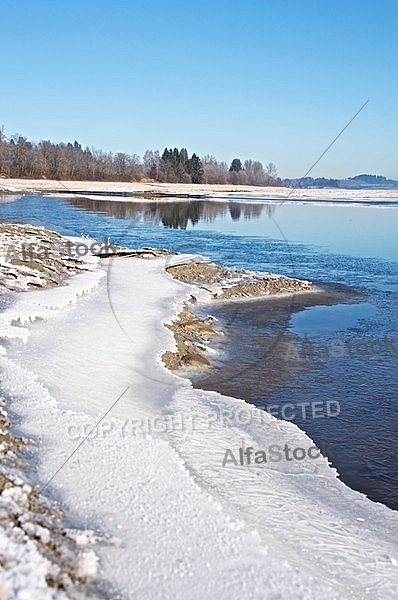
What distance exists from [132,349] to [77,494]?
5603 millimetres

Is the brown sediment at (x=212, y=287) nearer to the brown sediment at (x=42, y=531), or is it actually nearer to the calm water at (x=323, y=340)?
the calm water at (x=323, y=340)

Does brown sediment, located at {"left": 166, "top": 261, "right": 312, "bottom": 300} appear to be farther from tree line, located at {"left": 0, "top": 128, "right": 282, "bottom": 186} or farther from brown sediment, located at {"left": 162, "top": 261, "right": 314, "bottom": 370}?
tree line, located at {"left": 0, "top": 128, "right": 282, "bottom": 186}

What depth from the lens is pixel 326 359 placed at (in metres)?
13.0

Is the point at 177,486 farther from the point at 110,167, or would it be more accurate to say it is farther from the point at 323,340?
the point at 110,167

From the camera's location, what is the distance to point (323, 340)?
14.6 meters

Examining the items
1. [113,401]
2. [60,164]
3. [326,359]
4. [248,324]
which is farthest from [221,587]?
[60,164]

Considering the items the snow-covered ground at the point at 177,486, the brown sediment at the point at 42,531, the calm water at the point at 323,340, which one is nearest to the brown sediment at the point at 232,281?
the calm water at the point at 323,340

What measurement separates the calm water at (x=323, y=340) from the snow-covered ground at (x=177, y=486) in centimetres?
70

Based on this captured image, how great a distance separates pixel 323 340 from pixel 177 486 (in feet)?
29.8

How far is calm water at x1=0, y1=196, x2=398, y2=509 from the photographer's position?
8.93 meters

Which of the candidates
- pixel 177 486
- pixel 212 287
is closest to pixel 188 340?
pixel 177 486

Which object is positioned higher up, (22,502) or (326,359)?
(22,502)

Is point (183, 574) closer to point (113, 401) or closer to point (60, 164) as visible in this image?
point (113, 401)

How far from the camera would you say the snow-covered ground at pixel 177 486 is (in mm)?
4883
